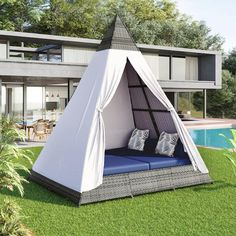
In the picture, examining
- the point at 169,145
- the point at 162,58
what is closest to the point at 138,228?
the point at 169,145

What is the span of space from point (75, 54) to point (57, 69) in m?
2.70

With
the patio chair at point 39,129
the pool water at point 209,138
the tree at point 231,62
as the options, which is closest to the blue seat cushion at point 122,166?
the patio chair at point 39,129

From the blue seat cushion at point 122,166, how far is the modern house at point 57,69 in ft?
27.7

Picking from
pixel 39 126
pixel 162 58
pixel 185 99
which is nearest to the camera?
pixel 39 126

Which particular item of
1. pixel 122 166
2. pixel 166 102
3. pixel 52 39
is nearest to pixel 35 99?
pixel 52 39

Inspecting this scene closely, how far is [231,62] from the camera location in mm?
33469

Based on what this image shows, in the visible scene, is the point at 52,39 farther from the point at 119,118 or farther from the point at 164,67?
the point at 119,118

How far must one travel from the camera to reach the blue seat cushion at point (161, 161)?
7068 mm

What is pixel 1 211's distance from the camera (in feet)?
14.4

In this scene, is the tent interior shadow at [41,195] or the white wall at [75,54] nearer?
the tent interior shadow at [41,195]

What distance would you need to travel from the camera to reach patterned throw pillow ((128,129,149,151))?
8500 mm

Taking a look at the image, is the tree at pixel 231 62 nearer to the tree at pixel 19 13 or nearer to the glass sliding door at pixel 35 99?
the tree at pixel 19 13

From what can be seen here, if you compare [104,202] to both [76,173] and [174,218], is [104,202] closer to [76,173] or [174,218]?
[76,173]

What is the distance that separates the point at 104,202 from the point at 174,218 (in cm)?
134
